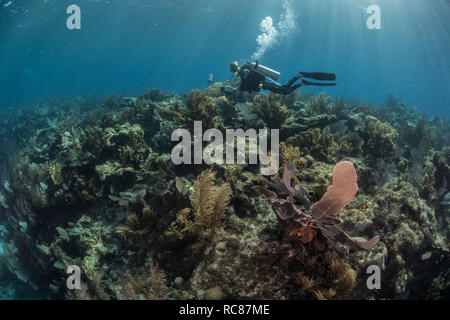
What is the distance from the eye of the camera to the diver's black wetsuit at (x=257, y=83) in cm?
743

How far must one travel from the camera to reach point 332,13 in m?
40.1

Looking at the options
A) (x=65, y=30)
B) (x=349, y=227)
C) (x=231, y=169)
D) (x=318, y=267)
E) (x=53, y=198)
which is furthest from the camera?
(x=65, y=30)

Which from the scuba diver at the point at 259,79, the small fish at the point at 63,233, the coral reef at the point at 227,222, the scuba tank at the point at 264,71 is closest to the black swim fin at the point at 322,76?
the scuba diver at the point at 259,79

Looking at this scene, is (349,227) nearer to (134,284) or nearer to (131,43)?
(134,284)

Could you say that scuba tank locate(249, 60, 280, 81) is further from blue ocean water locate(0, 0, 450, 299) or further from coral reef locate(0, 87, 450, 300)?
blue ocean water locate(0, 0, 450, 299)

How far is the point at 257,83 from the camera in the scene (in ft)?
25.3

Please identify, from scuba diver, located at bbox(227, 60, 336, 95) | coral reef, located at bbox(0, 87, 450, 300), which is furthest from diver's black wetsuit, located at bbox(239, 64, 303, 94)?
coral reef, located at bbox(0, 87, 450, 300)

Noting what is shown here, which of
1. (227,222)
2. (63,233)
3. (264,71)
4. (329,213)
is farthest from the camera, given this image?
(264,71)

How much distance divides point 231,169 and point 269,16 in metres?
49.0

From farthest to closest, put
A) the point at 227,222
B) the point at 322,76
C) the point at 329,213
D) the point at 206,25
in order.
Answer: the point at 206,25, the point at 322,76, the point at 227,222, the point at 329,213

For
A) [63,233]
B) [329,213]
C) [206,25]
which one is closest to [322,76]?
[329,213]

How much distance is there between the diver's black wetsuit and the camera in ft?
24.4

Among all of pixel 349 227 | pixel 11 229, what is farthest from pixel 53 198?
pixel 349 227

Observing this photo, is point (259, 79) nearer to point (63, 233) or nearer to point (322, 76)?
point (322, 76)
